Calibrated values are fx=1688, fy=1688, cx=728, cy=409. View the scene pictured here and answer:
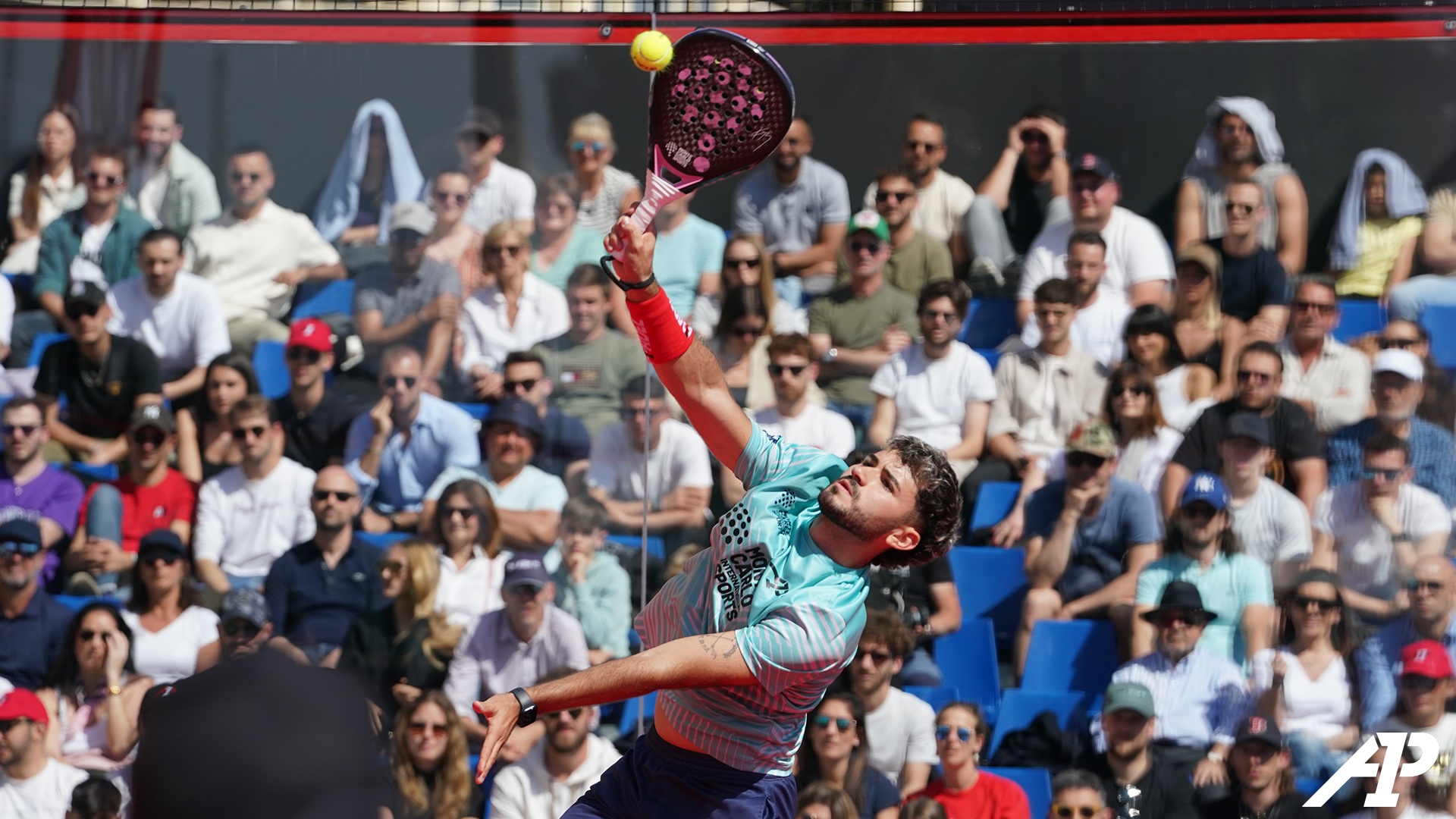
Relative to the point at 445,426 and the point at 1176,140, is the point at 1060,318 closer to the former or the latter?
the point at 1176,140

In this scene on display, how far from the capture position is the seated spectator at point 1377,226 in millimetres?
6750

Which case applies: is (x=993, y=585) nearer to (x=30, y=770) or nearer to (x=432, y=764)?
(x=432, y=764)

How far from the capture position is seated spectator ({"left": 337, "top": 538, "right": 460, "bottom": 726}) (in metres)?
6.09

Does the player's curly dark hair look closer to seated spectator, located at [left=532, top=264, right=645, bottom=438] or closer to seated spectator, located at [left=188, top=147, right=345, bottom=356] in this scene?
seated spectator, located at [left=532, top=264, right=645, bottom=438]

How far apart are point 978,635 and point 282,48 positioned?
372 centimetres

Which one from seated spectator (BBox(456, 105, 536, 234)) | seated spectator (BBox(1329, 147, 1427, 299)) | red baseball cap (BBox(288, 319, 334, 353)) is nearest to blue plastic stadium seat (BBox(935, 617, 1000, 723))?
seated spectator (BBox(1329, 147, 1427, 299))

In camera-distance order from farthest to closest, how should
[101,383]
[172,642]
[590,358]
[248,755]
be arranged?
[101,383] → [590,358] → [172,642] → [248,755]

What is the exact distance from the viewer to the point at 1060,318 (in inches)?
260

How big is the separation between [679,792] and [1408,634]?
3.58m

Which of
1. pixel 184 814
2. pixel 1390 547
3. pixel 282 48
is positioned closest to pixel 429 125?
pixel 282 48

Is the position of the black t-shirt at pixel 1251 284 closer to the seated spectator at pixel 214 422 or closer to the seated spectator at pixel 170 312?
the seated spectator at pixel 214 422

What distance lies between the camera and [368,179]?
23.0 ft

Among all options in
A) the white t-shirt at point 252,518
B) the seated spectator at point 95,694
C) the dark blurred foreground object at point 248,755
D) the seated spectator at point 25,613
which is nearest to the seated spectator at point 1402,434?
the white t-shirt at point 252,518

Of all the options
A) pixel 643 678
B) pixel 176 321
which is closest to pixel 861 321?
pixel 176 321
